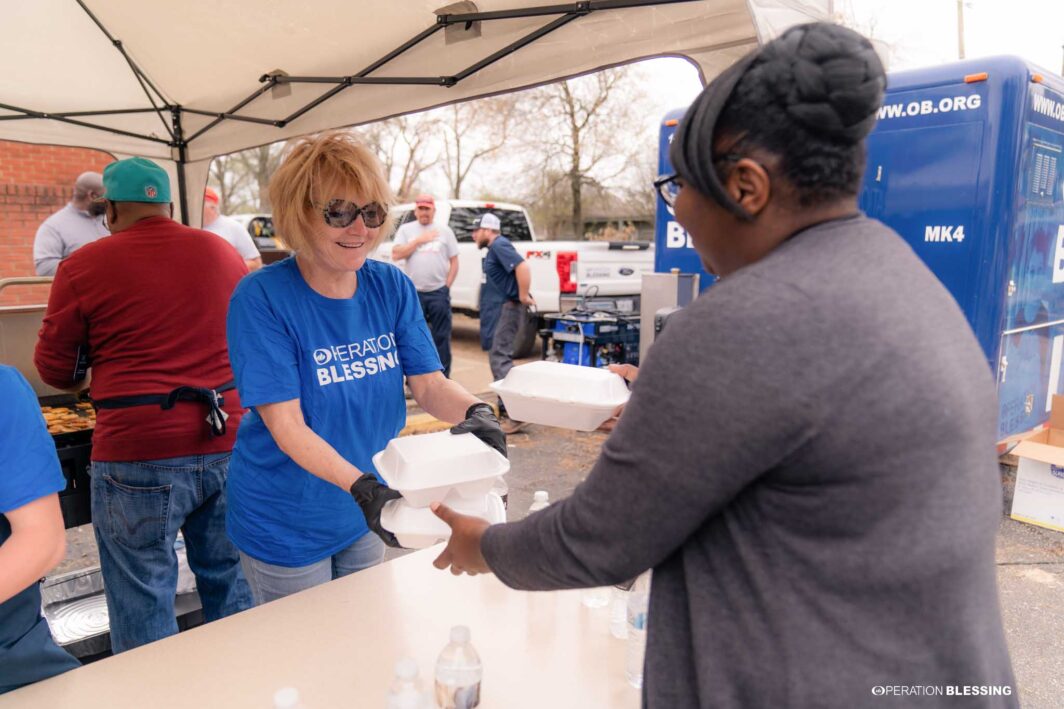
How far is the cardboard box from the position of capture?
4641 millimetres

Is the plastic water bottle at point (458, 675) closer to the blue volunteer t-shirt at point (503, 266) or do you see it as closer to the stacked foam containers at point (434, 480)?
the stacked foam containers at point (434, 480)

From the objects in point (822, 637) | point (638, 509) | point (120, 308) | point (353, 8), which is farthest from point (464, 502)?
point (353, 8)

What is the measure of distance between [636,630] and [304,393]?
109cm

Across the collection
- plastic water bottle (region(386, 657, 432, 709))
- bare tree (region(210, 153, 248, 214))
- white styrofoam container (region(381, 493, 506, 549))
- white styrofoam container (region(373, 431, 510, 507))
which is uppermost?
bare tree (region(210, 153, 248, 214))

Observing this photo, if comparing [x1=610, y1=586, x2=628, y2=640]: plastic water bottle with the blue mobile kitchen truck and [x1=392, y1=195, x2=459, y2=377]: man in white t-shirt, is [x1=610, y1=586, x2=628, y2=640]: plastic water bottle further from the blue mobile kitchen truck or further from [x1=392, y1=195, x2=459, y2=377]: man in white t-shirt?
[x1=392, y1=195, x2=459, y2=377]: man in white t-shirt

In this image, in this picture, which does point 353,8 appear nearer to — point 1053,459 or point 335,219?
point 335,219

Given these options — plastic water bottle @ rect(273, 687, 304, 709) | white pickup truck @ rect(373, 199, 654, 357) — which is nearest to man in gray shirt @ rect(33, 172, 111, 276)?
white pickup truck @ rect(373, 199, 654, 357)

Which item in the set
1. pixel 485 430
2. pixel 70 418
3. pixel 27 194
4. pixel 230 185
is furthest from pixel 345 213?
pixel 230 185

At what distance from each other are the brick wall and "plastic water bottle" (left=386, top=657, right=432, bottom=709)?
9.36 meters

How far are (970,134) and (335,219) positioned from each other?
4359 mm

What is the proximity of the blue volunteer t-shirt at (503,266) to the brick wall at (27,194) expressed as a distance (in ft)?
17.5

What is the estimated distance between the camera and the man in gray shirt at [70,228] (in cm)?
528

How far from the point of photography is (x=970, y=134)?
4527 mm

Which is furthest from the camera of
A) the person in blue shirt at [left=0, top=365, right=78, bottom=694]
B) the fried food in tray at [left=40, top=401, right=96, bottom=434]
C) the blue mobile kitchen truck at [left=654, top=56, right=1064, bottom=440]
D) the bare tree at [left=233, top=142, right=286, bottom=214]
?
A: the bare tree at [left=233, top=142, right=286, bottom=214]
